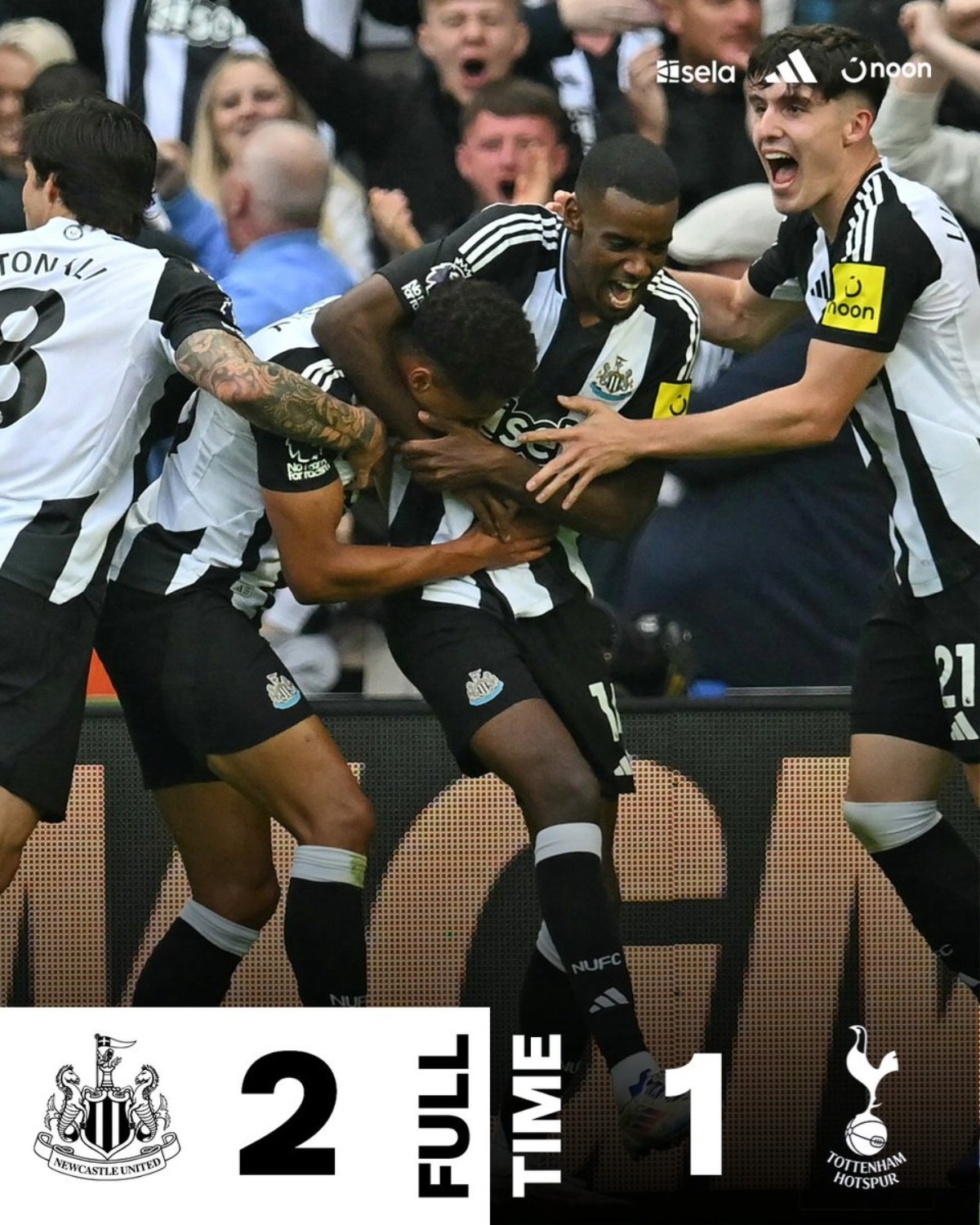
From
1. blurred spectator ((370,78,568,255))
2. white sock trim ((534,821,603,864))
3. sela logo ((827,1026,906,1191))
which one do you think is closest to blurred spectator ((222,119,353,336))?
blurred spectator ((370,78,568,255))

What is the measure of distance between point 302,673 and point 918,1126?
1.63 metres

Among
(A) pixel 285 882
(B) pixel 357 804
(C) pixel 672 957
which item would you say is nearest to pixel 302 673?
(A) pixel 285 882

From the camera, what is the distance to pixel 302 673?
450 centimetres

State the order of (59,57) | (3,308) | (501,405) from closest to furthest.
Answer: (3,308), (501,405), (59,57)

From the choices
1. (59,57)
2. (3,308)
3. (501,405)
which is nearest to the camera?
(3,308)

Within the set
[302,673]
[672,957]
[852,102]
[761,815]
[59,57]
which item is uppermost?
[59,57]

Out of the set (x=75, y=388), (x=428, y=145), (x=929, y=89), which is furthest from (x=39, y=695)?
(x=929, y=89)

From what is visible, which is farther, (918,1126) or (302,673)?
(302,673)

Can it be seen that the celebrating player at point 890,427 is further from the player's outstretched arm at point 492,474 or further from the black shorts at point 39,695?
the black shorts at point 39,695

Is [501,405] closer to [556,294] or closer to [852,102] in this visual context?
[556,294]

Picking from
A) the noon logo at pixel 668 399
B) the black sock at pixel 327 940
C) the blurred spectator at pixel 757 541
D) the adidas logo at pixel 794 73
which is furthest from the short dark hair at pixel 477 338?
the black sock at pixel 327 940

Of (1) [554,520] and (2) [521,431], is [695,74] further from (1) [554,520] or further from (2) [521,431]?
(1) [554,520]

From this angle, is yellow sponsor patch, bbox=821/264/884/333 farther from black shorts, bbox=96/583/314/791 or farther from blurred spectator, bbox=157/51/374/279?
black shorts, bbox=96/583/314/791

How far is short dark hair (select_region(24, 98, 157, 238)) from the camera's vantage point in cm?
377
